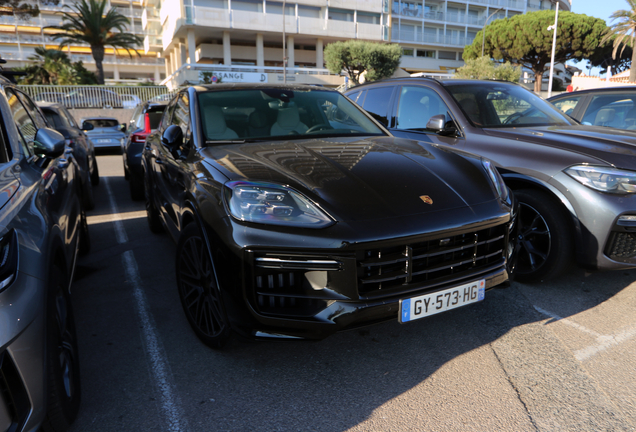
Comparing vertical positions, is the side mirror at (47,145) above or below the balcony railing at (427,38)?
below

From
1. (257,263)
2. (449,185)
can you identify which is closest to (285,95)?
(449,185)

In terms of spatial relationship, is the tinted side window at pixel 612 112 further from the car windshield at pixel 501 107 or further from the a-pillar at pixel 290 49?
the a-pillar at pixel 290 49

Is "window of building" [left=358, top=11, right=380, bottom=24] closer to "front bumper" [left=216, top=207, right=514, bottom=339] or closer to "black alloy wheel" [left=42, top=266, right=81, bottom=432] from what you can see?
"front bumper" [left=216, top=207, right=514, bottom=339]

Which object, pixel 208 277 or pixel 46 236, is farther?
pixel 208 277

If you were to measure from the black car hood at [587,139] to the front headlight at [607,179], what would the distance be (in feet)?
0.21

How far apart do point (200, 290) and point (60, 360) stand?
0.86 meters

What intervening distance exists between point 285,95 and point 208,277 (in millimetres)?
1815

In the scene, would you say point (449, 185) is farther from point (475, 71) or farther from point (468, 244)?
point (475, 71)

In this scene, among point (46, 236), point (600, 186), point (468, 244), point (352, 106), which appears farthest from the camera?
point (352, 106)

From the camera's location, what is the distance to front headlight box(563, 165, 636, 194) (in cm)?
315

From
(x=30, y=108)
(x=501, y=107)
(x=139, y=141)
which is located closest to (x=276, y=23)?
(x=139, y=141)

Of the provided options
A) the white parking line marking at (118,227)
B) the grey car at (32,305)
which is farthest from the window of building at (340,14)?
the grey car at (32,305)

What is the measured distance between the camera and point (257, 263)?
2129mm

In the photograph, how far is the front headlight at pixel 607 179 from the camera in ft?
10.3
